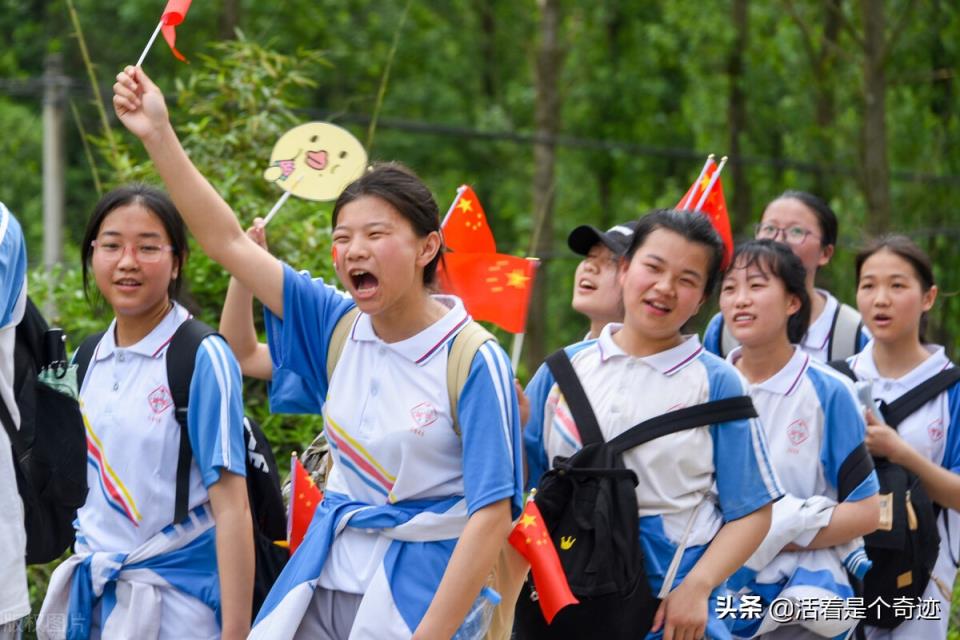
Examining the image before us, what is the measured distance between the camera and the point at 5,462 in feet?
10.6

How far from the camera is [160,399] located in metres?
3.71

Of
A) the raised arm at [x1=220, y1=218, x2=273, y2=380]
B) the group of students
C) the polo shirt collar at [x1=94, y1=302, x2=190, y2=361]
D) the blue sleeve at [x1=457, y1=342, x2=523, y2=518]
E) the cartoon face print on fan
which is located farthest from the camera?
the cartoon face print on fan

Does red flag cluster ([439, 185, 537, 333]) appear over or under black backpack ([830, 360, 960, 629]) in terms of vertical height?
over

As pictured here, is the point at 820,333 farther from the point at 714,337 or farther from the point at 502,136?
the point at 502,136

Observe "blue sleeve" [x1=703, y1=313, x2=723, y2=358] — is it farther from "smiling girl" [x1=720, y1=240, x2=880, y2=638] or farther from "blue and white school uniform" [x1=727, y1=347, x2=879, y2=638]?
"blue and white school uniform" [x1=727, y1=347, x2=879, y2=638]

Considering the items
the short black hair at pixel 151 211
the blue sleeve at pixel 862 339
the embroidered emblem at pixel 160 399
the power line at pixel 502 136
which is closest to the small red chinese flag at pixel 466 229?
the short black hair at pixel 151 211

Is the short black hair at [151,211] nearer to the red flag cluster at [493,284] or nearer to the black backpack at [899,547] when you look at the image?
the red flag cluster at [493,284]

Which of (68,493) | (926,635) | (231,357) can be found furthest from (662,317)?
(926,635)

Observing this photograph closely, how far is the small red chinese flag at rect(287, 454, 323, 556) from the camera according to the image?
3.68m

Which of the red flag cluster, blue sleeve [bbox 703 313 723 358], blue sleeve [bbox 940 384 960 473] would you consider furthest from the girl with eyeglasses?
the red flag cluster

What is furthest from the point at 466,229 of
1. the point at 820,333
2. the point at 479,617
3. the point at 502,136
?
the point at 502,136

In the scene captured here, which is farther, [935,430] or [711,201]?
[935,430]

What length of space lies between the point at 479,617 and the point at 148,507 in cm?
101

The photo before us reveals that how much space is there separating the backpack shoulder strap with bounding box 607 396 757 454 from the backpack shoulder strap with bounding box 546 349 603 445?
6cm
